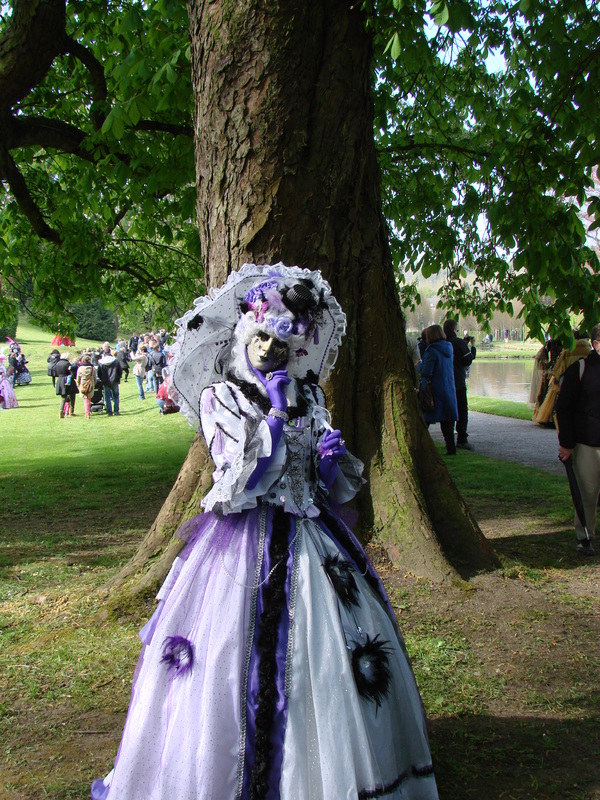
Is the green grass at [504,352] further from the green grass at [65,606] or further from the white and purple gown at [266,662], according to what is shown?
the white and purple gown at [266,662]

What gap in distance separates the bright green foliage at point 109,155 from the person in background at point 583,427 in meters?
4.01

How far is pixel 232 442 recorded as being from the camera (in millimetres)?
2748

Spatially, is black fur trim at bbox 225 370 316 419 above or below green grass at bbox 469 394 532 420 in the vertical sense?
above

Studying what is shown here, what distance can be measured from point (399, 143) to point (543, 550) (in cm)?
562

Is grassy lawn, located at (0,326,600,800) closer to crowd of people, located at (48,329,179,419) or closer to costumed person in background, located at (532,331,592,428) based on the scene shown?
costumed person in background, located at (532,331,592,428)

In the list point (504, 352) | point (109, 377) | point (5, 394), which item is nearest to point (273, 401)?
point (109, 377)

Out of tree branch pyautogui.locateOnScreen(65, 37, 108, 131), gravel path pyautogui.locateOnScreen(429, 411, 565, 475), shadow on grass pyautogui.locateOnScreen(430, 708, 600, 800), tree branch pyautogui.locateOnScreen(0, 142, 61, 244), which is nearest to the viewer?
shadow on grass pyautogui.locateOnScreen(430, 708, 600, 800)

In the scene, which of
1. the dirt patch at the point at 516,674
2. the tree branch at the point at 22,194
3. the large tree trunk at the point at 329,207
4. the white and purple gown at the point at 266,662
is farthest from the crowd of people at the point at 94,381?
the white and purple gown at the point at 266,662

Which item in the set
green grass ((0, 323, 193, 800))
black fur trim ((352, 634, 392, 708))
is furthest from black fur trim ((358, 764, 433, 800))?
green grass ((0, 323, 193, 800))

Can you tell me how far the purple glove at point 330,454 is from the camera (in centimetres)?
286

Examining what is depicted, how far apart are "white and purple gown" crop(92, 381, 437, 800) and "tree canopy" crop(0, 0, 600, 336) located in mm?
3023

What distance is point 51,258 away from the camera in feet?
33.7

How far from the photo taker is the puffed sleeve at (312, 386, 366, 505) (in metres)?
3.01

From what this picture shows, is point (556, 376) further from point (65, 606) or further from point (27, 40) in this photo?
point (27, 40)
